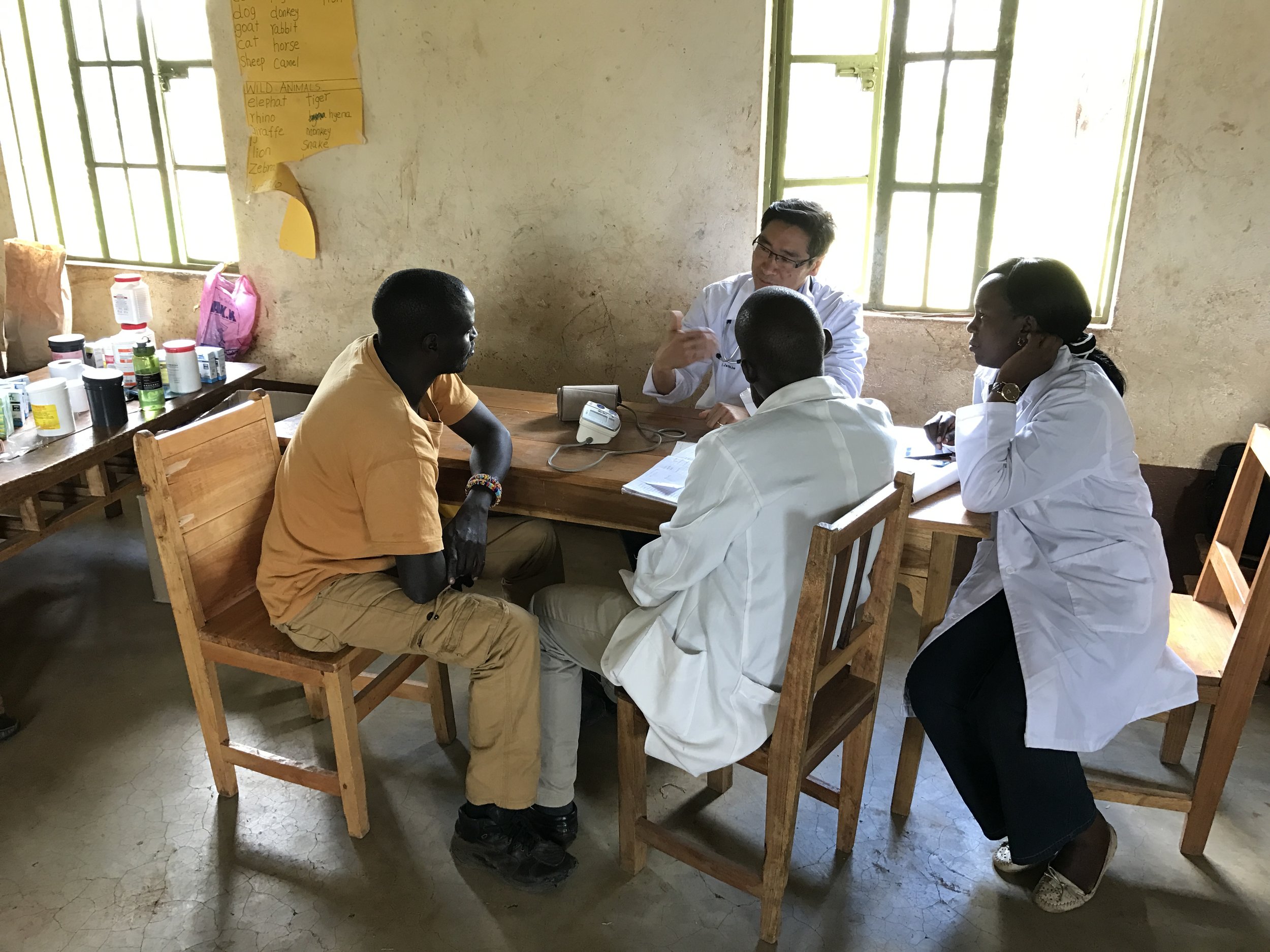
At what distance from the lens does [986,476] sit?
1.84 m

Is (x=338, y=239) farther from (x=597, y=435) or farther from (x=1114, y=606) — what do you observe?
(x=1114, y=606)

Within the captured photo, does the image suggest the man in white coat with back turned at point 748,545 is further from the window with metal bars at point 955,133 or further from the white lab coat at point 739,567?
the window with metal bars at point 955,133

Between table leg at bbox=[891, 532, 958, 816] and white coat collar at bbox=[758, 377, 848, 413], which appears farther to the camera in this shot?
table leg at bbox=[891, 532, 958, 816]

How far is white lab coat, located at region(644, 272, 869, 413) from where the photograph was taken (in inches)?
102

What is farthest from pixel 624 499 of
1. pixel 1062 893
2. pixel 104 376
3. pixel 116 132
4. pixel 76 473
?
pixel 116 132

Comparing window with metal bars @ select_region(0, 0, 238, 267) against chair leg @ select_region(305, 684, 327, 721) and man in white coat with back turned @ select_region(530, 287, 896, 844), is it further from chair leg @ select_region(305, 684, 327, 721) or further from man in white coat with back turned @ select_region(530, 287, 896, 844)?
man in white coat with back turned @ select_region(530, 287, 896, 844)

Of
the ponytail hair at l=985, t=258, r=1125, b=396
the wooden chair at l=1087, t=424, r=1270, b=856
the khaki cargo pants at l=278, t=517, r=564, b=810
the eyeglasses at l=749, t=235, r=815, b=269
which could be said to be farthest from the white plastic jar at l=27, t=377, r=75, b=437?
the wooden chair at l=1087, t=424, r=1270, b=856

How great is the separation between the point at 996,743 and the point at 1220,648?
0.61 meters

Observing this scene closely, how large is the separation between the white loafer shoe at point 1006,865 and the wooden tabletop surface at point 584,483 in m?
0.70

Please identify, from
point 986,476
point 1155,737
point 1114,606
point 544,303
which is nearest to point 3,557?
point 544,303

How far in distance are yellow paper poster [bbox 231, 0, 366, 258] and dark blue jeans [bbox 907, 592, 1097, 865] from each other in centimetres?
273

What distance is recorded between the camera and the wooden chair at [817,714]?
150 cm

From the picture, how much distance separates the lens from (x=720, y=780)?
7.20 feet

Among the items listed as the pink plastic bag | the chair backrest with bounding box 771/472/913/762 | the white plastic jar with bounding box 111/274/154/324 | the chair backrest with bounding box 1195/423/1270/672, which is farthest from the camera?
the pink plastic bag
